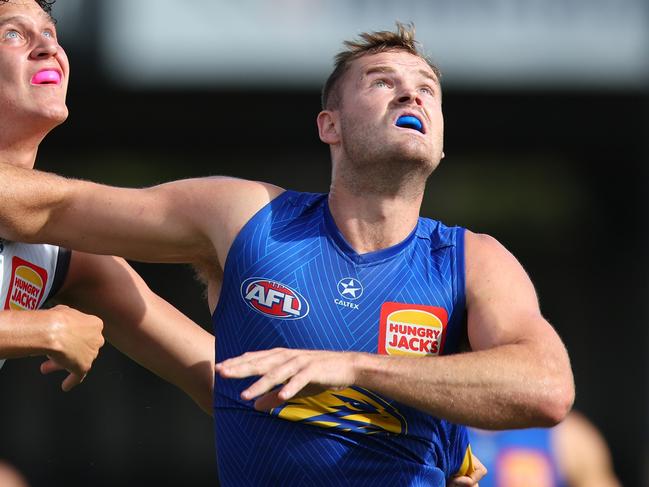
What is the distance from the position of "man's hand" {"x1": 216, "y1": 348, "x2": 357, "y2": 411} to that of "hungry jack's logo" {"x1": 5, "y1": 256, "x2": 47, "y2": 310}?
1.50 m

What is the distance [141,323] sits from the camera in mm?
5945

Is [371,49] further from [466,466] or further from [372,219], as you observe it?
[466,466]

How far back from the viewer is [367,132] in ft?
17.3

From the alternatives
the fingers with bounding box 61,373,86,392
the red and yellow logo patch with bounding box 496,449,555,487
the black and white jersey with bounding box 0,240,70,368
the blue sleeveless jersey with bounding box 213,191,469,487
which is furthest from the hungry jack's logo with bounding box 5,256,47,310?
the red and yellow logo patch with bounding box 496,449,555,487

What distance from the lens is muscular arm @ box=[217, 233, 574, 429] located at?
4.44 meters

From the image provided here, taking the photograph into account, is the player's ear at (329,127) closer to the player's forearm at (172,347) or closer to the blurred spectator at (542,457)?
the player's forearm at (172,347)

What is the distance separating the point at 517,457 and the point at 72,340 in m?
4.41

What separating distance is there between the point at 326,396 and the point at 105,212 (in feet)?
3.70

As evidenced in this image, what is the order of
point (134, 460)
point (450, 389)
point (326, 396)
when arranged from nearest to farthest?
point (450, 389)
point (326, 396)
point (134, 460)

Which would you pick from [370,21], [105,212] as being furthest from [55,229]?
[370,21]

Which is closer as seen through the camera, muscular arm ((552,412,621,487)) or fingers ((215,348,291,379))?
fingers ((215,348,291,379))

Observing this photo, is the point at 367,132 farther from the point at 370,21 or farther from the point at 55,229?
the point at 370,21

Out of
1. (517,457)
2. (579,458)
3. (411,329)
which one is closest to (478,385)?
(411,329)

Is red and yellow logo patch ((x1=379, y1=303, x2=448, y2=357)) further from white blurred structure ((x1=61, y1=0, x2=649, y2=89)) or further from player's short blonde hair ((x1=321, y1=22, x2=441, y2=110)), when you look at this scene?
white blurred structure ((x1=61, y1=0, x2=649, y2=89))
